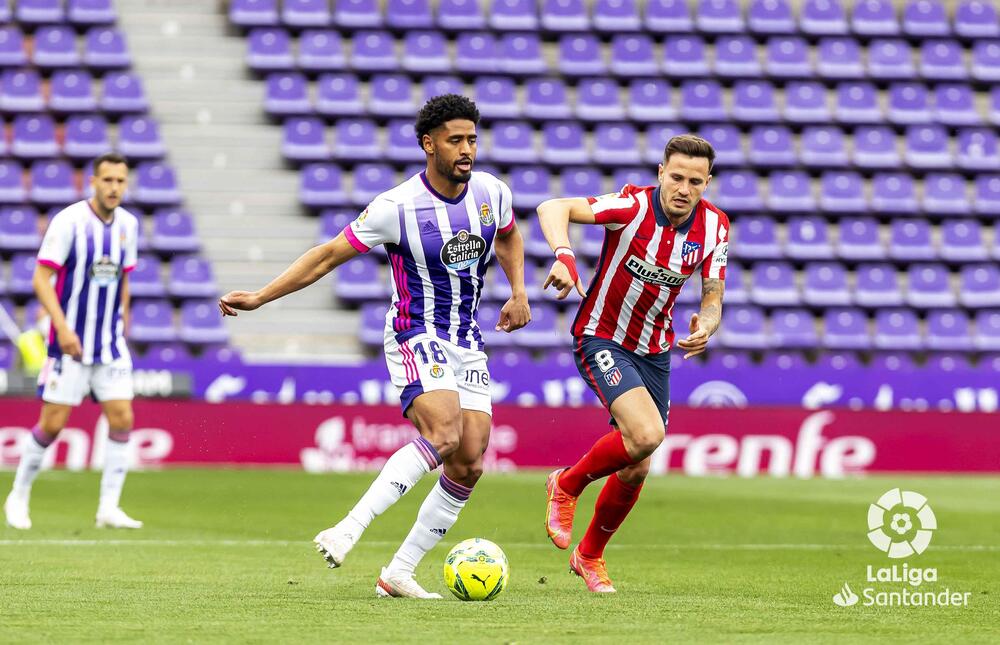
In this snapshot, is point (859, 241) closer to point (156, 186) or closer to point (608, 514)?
point (156, 186)

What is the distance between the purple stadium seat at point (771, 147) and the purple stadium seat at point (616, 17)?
104 inches

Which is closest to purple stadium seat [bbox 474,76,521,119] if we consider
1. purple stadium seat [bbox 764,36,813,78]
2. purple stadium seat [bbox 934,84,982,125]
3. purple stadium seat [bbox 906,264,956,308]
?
purple stadium seat [bbox 764,36,813,78]

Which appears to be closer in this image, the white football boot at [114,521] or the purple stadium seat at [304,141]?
the white football boot at [114,521]

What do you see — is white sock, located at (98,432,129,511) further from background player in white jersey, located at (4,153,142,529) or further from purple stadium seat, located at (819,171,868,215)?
purple stadium seat, located at (819,171,868,215)

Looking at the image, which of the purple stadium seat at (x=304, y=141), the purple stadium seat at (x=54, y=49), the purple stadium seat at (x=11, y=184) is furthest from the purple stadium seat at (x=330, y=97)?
the purple stadium seat at (x=11, y=184)

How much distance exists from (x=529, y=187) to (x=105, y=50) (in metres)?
6.71

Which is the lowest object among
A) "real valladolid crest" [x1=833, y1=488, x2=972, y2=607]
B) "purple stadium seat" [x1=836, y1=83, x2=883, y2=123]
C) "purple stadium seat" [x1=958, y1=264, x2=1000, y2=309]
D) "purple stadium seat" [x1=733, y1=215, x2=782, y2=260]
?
"real valladolid crest" [x1=833, y1=488, x2=972, y2=607]

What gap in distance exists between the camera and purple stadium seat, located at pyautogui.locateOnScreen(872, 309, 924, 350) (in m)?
21.8

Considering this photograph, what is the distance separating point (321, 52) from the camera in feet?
76.5

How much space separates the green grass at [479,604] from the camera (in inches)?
225

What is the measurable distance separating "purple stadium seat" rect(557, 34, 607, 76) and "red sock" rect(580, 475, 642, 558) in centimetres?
1682

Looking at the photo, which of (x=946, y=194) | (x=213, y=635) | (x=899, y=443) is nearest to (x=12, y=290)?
(x=899, y=443)

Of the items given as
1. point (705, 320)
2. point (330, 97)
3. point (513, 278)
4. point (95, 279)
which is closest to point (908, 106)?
point (330, 97)

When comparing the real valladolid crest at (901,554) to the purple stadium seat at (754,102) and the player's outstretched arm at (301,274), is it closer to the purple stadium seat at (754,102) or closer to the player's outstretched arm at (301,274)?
the player's outstretched arm at (301,274)
